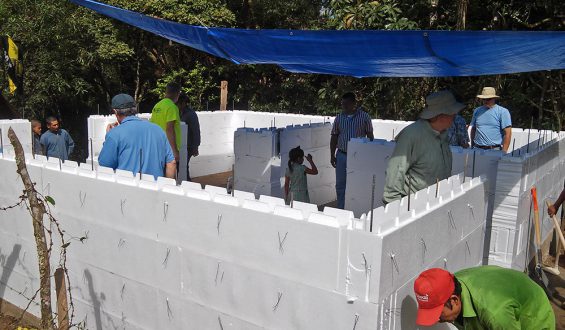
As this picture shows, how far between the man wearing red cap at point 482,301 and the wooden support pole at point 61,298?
2.36 m

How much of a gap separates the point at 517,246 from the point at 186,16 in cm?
1190

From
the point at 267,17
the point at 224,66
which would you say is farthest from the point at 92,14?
the point at 267,17

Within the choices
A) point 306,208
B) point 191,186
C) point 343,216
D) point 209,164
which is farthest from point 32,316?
point 209,164

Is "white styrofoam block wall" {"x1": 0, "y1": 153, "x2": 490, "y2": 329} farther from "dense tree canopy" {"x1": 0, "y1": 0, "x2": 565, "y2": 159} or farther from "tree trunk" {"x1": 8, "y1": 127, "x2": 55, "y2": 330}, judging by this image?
"dense tree canopy" {"x1": 0, "y1": 0, "x2": 565, "y2": 159}

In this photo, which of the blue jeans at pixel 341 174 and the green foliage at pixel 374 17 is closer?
the blue jeans at pixel 341 174

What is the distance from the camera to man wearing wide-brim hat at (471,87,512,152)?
252 inches

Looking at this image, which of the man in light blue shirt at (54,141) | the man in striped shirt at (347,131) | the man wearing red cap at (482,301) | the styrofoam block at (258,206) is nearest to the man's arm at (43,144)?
the man in light blue shirt at (54,141)

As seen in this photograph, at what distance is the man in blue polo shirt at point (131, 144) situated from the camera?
395cm

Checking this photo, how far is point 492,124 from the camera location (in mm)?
6465

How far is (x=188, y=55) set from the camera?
17.0 metres

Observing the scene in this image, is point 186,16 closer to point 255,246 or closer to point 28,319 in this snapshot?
point 28,319

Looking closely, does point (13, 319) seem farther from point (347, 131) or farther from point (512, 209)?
point (512, 209)

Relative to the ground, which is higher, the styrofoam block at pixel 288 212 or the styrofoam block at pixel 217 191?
the styrofoam block at pixel 217 191

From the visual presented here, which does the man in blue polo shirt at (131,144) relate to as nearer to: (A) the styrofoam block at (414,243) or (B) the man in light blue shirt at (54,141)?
(A) the styrofoam block at (414,243)
